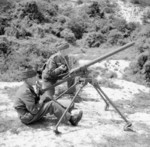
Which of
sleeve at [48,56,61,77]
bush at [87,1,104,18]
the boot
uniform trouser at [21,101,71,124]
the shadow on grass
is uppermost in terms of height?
bush at [87,1,104,18]

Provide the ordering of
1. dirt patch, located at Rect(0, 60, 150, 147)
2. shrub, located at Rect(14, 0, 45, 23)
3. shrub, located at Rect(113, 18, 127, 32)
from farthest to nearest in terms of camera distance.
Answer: shrub, located at Rect(113, 18, 127, 32) < shrub, located at Rect(14, 0, 45, 23) < dirt patch, located at Rect(0, 60, 150, 147)

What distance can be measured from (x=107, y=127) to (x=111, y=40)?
16.9 m

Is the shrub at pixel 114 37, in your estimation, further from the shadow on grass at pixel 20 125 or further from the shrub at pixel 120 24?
the shadow on grass at pixel 20 125

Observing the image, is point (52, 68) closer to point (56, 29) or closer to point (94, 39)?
point (94, 39)

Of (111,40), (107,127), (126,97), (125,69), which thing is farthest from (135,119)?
(111,40)

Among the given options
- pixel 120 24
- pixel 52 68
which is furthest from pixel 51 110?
pixel 120 24

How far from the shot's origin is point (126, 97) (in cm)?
820

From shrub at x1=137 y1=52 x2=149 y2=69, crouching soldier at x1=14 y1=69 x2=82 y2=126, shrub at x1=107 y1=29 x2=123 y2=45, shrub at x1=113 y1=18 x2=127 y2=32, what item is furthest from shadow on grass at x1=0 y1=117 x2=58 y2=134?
shrub at x1=113 y1=18 x2=127 y2=32

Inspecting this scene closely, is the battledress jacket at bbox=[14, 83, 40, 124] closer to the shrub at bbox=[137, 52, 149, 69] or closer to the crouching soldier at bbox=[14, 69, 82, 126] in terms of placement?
the crouching soldier at bbox=[14, 69, 82, 126]

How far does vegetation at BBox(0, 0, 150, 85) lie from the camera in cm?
1327

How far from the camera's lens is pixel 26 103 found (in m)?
Answer: 4.85

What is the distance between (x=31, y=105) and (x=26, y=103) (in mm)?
106

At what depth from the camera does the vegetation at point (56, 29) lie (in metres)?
13.3

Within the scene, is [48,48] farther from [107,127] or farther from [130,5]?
[130,5]
